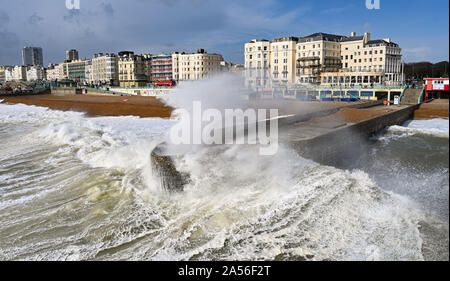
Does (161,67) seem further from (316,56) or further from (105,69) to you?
(316,56)

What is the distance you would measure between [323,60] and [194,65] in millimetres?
33466

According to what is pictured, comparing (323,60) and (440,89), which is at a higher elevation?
(323,60)

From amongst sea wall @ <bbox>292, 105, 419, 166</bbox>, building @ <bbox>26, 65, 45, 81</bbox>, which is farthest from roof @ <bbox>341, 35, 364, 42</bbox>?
building @ <bbox>26, 65, 45, 81</bbox>

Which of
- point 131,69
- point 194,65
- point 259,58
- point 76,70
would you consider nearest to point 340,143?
point 259,58

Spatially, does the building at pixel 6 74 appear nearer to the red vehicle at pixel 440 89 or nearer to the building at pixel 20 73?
the building at pixel 20 73

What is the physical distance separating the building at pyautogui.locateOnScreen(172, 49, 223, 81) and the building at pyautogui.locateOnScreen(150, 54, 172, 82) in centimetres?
202

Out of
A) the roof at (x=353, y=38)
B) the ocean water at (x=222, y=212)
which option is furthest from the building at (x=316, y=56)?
the ocean water at (x=222, y=212)

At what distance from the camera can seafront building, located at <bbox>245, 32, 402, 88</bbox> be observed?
54938mm

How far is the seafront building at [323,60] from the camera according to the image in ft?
180

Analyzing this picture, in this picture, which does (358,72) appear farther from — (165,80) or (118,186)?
(118,186)

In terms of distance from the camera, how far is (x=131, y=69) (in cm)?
9175

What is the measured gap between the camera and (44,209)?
7.05 metres

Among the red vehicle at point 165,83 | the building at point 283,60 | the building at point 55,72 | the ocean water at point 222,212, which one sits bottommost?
the ocean water at point 222,212

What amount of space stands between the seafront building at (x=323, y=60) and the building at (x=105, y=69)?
48.0 metres
